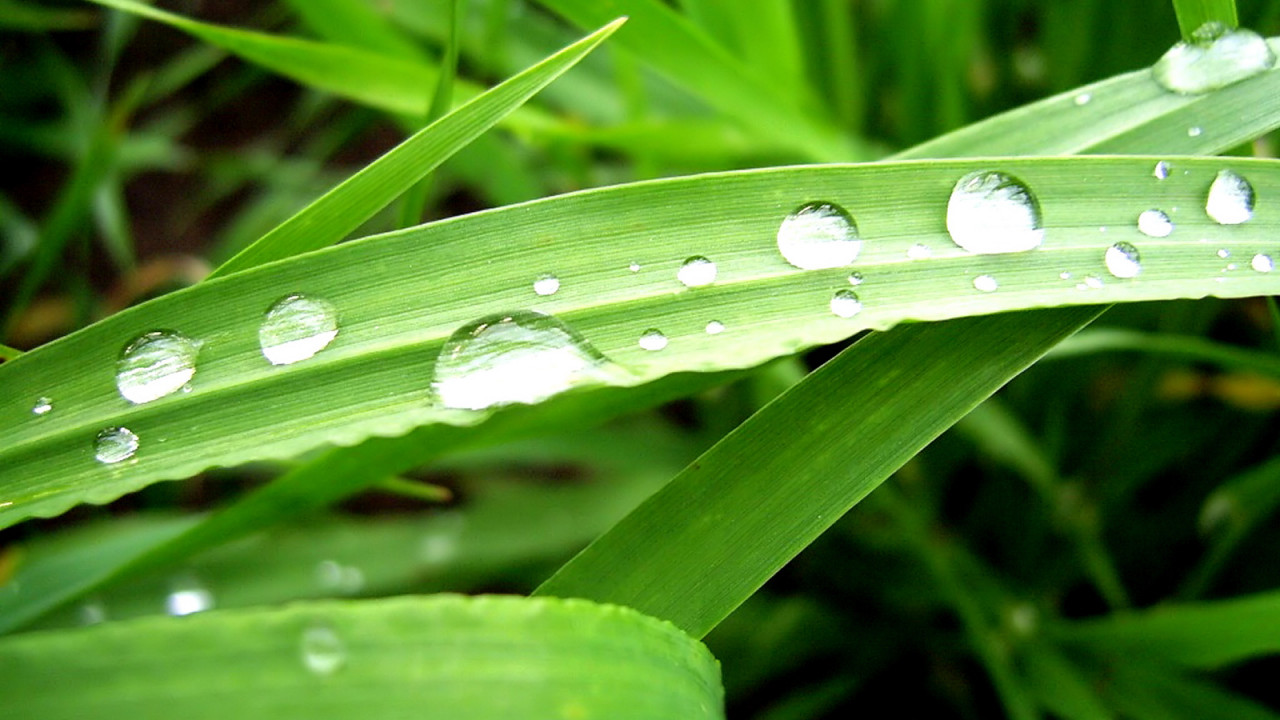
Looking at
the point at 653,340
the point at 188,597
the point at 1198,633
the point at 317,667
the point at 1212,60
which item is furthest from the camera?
the point at 188,597

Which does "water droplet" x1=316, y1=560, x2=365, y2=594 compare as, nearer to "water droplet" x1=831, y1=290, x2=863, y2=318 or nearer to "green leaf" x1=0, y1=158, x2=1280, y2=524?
"green leaf" x1=0, y1=158, x2=1280, y2=524

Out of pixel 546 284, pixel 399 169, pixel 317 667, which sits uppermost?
pixel 399 169

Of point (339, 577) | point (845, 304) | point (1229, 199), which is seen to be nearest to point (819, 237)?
point (845, 304)

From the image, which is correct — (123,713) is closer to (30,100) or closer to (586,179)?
(586,179)

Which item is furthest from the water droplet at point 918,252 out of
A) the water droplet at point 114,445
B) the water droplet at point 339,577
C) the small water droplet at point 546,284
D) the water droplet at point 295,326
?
the water droplet at point 339,577

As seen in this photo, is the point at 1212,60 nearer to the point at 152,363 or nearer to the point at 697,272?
the point at 697,272

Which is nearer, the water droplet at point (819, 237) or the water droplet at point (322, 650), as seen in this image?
the water droplet at point (322, 650)

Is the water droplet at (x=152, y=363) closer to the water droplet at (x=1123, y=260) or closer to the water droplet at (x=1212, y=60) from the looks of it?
the water droplet at (x=1123, y=260)
